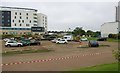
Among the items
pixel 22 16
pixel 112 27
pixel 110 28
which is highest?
pixel 22 16

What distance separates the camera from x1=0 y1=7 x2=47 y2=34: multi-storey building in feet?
426

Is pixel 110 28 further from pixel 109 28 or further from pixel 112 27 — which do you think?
pixel 112 27

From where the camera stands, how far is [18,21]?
133875mm

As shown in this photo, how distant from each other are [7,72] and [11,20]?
390ft

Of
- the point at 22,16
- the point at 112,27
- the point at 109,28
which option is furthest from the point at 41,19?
the point at 112,27

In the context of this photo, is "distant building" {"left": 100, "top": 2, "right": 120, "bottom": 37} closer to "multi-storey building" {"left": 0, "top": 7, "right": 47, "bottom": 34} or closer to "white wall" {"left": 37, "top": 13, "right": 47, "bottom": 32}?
"multi-storey building" {"left": 0, "top": 7, "right": 47, "bottom": 34}

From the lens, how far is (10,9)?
13275cm

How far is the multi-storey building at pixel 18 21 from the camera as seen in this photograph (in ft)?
426

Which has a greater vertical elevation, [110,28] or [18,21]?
[18,21]

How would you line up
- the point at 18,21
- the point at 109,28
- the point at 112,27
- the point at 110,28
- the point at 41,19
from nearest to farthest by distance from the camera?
the point at 112,27, the point at 110,28, the point at 109,28, the point at 18,21, the point at 41,19

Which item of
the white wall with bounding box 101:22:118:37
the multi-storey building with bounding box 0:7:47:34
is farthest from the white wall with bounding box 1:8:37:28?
the white wall with bounding box 101:22:118:37

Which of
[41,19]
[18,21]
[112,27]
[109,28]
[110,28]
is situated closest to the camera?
[112,27]

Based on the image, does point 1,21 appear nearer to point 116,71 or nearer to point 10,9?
point 10,9

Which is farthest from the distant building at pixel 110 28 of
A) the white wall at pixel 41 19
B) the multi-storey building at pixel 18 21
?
the white wall at pixel 41 19
